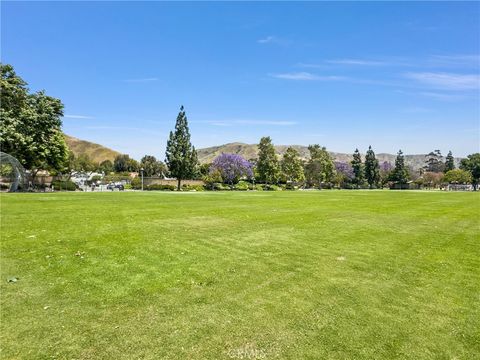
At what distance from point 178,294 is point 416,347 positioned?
3.84 meters

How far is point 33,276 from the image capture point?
736cm

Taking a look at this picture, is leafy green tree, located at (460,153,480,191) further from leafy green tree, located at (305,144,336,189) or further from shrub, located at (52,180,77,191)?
shrub, located at (52,180,77,191)

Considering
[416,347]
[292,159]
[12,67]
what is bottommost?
[416,347]

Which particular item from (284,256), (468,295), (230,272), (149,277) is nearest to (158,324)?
(149,277)

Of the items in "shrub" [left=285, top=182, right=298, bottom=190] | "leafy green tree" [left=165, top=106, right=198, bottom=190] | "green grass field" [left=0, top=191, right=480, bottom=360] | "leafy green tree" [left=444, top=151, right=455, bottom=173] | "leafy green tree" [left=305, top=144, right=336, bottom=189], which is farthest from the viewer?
"leafy green tree" [left=444, top=151, right=455, bottom=173]

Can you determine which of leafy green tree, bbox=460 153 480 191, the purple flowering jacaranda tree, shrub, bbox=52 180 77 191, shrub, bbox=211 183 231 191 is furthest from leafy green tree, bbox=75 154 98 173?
leafy green tree, bbox=460 153 480 191

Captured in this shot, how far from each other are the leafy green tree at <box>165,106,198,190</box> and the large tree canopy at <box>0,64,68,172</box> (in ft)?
88.7

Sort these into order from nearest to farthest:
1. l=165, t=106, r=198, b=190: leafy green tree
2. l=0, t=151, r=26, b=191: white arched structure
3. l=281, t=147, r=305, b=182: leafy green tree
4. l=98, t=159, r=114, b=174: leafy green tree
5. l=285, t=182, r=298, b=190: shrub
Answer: l=0, t=151, r=26, b=191: white arched structure < l=165, t=106, r=198, b=190: leafy green tree < l=285, t=182, r=298, b=190: shrub < l=281, t=147, r=305, b=182: leafy green tree < l=98, t=159, r=114, b=174: leafy green tree

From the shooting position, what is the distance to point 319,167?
376 feet

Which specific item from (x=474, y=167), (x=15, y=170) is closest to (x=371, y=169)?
(x=474, y=167)

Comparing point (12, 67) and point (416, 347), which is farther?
point (12, 67)

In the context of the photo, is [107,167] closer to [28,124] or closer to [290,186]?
[290,186]

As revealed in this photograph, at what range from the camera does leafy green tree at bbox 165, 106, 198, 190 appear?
78875 millimetres

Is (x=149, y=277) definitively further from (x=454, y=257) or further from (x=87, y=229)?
(x=454, y=257)
